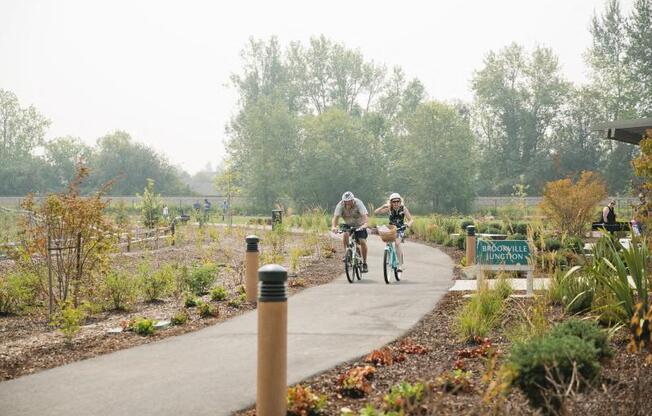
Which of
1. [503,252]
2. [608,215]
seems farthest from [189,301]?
[608,215]

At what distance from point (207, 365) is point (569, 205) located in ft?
61.8

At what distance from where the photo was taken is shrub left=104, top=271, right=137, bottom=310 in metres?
10.9

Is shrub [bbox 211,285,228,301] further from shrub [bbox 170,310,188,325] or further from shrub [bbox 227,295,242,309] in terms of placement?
shrub [bbox 170,310,188,325]

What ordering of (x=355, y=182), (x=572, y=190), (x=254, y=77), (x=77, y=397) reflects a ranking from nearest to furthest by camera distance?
(x=77, y=397) < (x=572, y=190) < (x=355, y=182) < (x=254, y=77)

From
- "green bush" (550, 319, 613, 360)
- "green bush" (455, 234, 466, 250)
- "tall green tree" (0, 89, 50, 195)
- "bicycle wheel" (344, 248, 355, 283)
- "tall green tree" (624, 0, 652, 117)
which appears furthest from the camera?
"tall green tree" (0, 89, 50, 195)

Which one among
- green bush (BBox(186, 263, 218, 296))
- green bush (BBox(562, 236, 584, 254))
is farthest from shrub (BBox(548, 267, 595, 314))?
green bush (BBox(562, 236, 584, 254))

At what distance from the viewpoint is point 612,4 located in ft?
217

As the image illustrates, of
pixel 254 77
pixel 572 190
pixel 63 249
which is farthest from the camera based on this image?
pixel 254 77

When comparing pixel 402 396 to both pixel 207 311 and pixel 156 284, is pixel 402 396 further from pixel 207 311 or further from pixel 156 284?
pixel 156 284

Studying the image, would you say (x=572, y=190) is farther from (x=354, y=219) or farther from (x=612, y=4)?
(x=612, y=4)

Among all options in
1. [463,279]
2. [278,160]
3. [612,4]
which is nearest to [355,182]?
[278,160]

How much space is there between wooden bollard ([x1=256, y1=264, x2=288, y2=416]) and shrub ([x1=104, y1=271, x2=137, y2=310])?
6607 mm

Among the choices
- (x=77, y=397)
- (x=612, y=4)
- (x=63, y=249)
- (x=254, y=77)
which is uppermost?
(x=612, y=4)

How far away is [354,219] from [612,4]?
6160 cm
